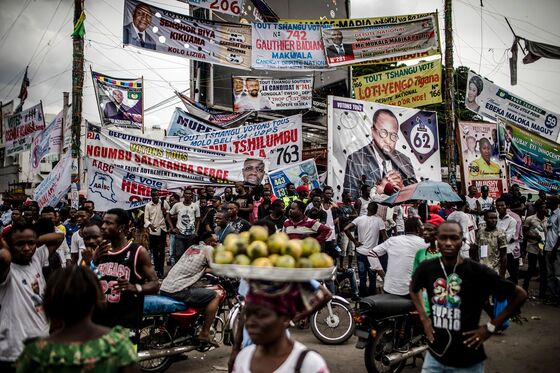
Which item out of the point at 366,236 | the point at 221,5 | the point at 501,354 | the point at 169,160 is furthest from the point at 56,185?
the point at 501,354

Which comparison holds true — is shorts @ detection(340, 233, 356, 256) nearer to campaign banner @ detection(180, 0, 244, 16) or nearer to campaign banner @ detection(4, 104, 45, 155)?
campaign banner @ detection(180, 0, 244, 16)

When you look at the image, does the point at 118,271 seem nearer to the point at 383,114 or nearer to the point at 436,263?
the point at 436,263

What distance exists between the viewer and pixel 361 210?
434 inches

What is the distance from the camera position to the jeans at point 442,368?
10.0 ft

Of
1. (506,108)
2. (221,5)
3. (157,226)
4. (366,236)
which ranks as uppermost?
(221,5)

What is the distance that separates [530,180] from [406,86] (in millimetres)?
5458

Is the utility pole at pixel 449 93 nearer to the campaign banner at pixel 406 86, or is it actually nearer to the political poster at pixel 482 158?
the political poster at pixel 482 158

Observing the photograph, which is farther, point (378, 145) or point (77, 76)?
point (378, 145)

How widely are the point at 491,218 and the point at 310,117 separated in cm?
1595

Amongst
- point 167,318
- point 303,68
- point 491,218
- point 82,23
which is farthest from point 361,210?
point 82,23

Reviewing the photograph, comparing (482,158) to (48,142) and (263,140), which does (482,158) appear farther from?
(48,142)

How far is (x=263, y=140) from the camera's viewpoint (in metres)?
12.7

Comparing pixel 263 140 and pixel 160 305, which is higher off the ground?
pixel 263 140

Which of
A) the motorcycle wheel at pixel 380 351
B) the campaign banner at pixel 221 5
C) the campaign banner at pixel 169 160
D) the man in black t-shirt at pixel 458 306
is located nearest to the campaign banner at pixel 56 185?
the campaign banner at pixel 169 160
